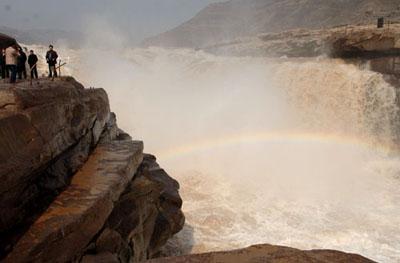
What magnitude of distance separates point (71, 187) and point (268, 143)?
15230mm

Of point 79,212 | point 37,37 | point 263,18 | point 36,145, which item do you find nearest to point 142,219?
point 79,212

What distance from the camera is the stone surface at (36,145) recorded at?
6465 mm

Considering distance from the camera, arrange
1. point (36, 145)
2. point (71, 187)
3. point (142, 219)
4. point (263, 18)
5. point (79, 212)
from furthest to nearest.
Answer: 1. point (263, 18)
2. point (142, 219)
3. point (71, 187)
4. point (79, 212)
5. point (36, 145)

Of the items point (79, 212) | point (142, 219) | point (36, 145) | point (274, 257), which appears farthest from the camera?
point (142, 219)

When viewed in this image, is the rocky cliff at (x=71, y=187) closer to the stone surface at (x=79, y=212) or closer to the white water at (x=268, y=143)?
the stone surface at (x=79, y=212)

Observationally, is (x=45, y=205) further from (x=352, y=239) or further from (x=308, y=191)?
(x=308, y=191)

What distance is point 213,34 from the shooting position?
106000mm

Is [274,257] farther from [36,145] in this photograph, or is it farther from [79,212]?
[36,145]

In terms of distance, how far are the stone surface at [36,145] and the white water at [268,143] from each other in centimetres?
528

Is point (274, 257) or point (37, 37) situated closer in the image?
point (274, 257)

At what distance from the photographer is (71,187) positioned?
329 inches

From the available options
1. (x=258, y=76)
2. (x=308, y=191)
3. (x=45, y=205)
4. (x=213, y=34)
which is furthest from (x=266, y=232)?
(x=213, y=34)

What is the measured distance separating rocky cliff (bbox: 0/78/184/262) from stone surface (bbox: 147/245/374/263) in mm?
3255

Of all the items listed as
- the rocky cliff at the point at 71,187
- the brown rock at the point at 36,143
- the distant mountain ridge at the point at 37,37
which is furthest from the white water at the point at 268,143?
the distant mountain ridge at the point at 37,37
